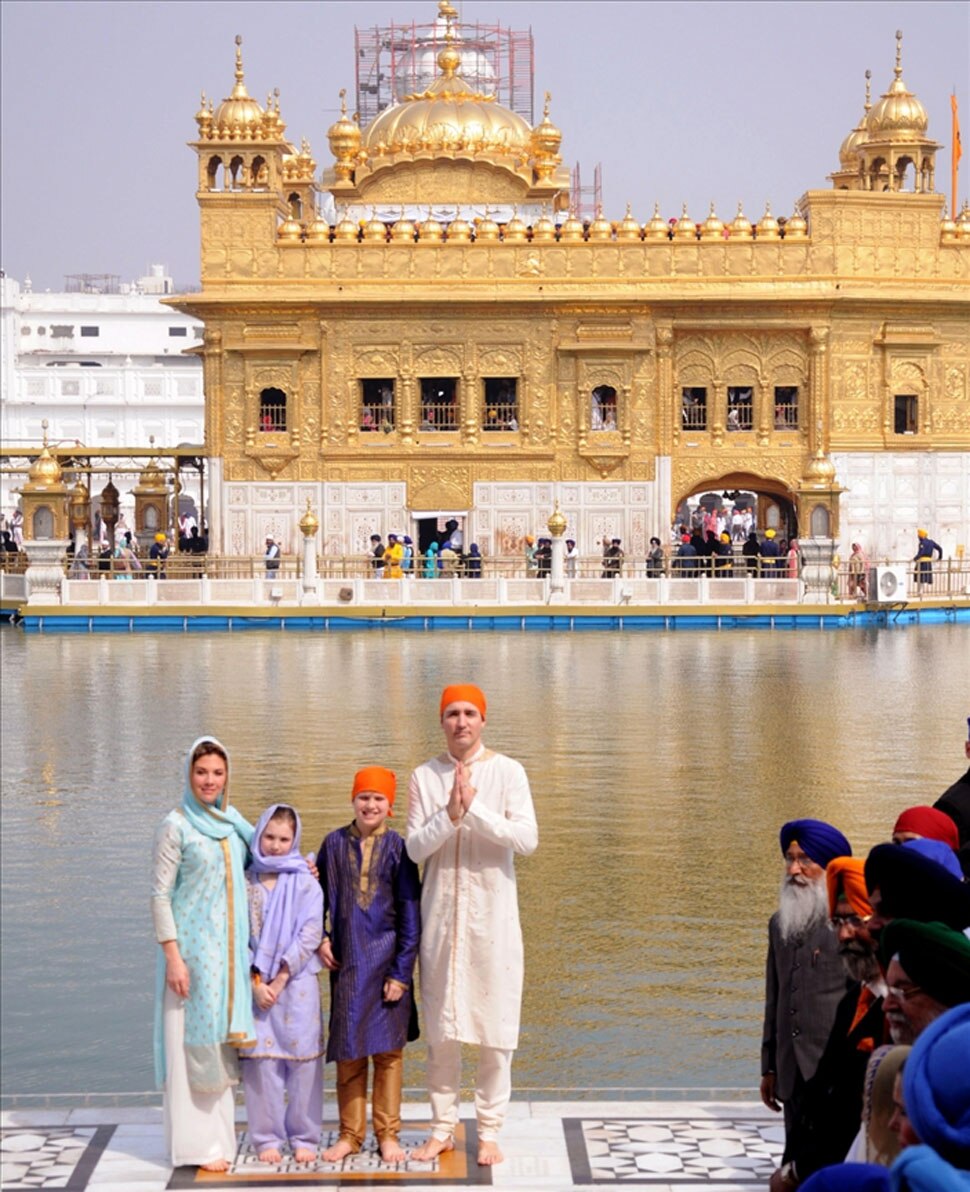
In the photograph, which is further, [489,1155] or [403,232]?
[403,232]

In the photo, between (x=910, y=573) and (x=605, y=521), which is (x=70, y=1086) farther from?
(x=605, y=521)

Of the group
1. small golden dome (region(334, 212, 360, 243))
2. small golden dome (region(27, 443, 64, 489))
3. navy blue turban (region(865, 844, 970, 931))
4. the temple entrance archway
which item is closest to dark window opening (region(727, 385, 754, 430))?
the temple entrance archway

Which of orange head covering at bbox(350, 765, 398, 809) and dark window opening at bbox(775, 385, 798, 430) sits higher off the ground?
A: dark window opening at bbox(775, 385, 798, 430)

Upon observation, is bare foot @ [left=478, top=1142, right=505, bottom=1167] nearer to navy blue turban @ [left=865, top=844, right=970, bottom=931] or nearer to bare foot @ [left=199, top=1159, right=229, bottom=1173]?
bare foot @ [left=199, top=1159, right=229, bottom=1173]

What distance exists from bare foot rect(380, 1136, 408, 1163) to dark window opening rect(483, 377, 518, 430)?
28338mm

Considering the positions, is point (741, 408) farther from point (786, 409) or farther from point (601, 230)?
point (601, 230)

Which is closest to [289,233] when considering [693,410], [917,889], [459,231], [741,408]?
[459,231]

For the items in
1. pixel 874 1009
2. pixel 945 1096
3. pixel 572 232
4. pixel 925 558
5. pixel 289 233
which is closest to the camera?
pixel 945 1096

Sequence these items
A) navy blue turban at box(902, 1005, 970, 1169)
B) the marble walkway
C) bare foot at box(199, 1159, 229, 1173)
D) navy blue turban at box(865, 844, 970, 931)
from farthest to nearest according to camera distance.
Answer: bare foot at box(199, 1159, 229, 1173) < the marble walkway < navy blue turban at box(865, 844, 970, 931) < navy blue turban at box(902, 1005, 970, 1169)

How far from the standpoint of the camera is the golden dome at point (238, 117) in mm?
34188

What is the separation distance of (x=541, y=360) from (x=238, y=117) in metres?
6.33

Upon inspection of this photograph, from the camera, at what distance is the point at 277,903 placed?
623 centimetres

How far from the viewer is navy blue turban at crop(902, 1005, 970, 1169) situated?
2.70 meters

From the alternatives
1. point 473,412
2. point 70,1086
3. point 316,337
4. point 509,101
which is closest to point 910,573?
point 473,412
